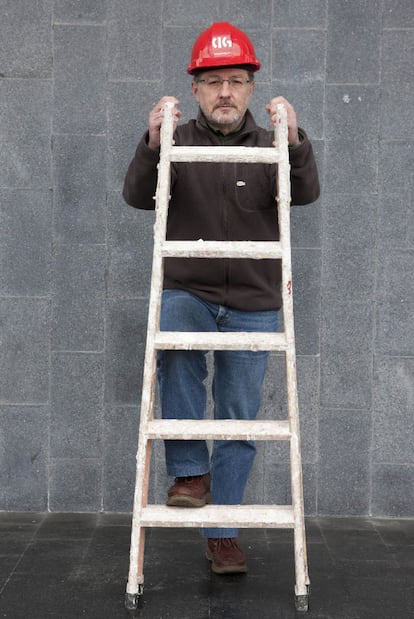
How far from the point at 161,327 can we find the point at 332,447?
4.61 feet

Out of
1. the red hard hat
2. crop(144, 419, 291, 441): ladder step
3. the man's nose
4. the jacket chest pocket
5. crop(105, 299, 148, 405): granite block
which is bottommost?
crop(144, 419, 291, 441): ladder step

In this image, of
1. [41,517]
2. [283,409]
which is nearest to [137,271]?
[283,409]

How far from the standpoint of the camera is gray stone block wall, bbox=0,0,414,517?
4.11 m

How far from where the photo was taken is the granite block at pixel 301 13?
4.09m

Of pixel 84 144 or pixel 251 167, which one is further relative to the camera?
pixel 84 144

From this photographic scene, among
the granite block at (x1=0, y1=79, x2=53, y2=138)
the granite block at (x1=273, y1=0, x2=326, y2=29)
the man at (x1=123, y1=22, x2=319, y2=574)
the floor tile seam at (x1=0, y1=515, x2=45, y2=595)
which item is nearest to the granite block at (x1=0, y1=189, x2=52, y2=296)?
the granite block at (x1=0, y1=79, x2=53, y2=138)

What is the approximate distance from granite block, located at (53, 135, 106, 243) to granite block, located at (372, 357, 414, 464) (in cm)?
149

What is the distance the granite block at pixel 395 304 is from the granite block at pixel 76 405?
135 centimetres

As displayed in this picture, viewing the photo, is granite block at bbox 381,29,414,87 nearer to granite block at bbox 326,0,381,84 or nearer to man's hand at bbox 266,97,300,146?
granite block at bbox 326,0,381,84

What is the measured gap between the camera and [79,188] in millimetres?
4172

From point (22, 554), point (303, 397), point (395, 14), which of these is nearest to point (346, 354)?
point (303, 397)

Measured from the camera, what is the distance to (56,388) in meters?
4.24

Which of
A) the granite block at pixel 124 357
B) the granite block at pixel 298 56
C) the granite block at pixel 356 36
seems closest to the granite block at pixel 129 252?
the granite block at pixel 124 357

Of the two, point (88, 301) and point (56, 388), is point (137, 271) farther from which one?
point (56, 388)
